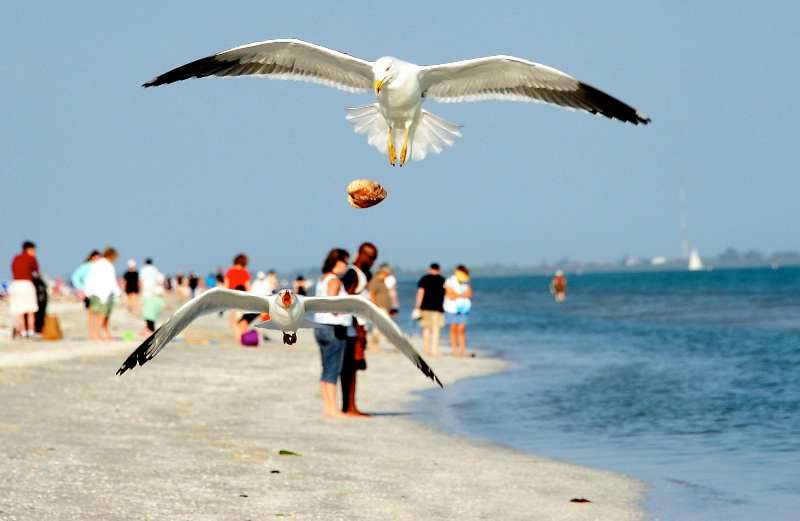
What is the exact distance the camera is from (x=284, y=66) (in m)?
8.48

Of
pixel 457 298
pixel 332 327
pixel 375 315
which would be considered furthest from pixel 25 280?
pixel 375 315

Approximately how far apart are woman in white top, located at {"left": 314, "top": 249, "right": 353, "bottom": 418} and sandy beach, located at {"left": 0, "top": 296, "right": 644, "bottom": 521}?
572 mm

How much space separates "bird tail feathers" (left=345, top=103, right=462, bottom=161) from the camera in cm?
759

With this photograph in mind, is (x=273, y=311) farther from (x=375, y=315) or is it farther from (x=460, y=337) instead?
(x=460, y=337)

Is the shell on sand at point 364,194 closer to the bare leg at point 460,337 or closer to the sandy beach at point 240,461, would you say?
the sandy beach at point 240,461

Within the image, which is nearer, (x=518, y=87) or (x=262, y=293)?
(x=518, y=87)

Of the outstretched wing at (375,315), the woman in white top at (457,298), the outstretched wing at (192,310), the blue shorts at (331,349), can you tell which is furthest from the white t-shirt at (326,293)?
the woman in white top at (457,298)

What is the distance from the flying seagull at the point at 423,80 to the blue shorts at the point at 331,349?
133 inches

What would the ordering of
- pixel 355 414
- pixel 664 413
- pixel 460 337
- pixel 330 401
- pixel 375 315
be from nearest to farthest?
pixel 375 315 → pixel 330 401 → pixel 355 414 → pixel 664 413 → pixel 460 337

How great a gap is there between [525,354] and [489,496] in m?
15.4

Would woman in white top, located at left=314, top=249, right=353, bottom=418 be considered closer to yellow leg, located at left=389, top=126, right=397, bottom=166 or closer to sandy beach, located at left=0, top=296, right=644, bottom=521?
sandy beach, located at left=0, top=296, right=644, bottom=521

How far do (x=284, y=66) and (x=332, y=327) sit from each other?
3.30 meters

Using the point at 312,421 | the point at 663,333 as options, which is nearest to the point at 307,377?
the point at 312,421

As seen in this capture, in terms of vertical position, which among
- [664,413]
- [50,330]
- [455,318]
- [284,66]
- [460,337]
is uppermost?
[284,66]
